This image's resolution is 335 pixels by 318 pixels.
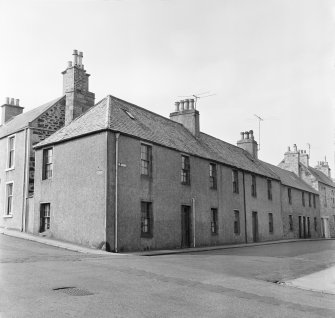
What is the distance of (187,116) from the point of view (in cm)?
2809

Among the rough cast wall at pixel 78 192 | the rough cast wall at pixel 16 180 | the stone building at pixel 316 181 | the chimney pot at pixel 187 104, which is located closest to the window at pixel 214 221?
the chimney pot at pixel 187 104

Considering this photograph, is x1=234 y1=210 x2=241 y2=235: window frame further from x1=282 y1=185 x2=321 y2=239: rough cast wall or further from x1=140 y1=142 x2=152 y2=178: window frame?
x1=282 y1=185 x2=321 y2=239: rough cast wall

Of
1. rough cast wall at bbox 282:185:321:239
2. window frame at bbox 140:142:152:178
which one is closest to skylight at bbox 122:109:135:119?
window frame at bbox 140:142:152:178

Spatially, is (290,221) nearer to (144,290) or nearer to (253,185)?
(253,185)

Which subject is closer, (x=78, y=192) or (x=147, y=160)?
(x=78, y=192)

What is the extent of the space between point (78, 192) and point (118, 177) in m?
2.12

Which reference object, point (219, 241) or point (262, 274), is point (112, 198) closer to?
point (262, 274)

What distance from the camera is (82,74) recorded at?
2264cm

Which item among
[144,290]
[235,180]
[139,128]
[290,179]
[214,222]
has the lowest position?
[144,290]

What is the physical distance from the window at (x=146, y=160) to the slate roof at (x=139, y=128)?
466 millimetres

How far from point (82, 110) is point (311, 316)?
18264mm

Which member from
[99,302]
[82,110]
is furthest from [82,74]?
[99,302]

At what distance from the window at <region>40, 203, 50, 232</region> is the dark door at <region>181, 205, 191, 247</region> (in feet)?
22.7

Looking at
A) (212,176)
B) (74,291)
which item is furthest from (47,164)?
(74,291)
